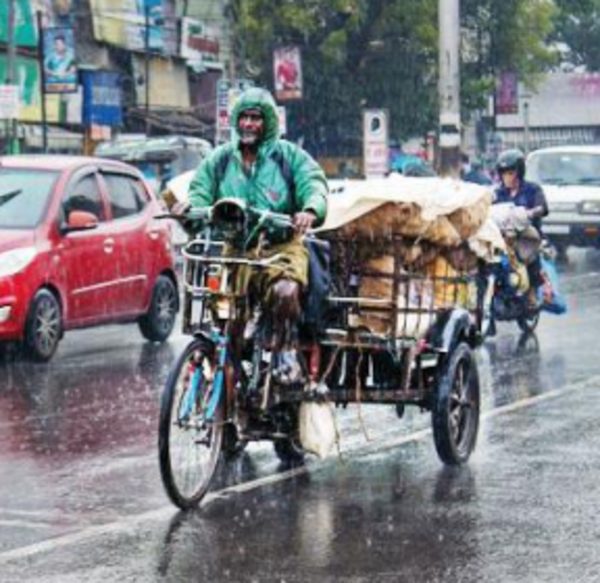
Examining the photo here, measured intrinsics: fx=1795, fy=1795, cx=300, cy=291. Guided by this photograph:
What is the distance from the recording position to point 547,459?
29.9ft

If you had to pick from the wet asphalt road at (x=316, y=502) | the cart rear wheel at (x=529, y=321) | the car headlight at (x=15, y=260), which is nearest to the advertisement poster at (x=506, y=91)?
the cart rear wheel at (x=529, y=321)

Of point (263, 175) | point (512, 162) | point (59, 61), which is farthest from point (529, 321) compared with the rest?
point (59, 61)

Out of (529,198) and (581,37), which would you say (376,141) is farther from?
(581,37)

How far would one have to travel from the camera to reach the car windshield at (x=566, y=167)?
28766 millimetres

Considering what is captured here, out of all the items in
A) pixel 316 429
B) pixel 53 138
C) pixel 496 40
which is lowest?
pixel 316 429

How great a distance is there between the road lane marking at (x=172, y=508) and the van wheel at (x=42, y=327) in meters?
4.04

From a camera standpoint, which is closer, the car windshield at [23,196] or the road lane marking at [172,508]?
the road lane marking at [172,508]

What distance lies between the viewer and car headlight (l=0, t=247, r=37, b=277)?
13.4 m

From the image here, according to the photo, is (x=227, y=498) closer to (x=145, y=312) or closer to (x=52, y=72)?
(x=145, y=312)

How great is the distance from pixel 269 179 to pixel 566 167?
21188 millimetres

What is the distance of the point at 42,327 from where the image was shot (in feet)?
45.2

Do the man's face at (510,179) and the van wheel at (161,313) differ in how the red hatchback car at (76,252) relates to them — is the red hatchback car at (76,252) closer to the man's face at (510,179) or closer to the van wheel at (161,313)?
the van wheel at (161,313)

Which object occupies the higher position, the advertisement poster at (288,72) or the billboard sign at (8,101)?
the advertisement poster at (288,72)

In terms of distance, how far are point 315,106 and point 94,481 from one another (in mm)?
40226
